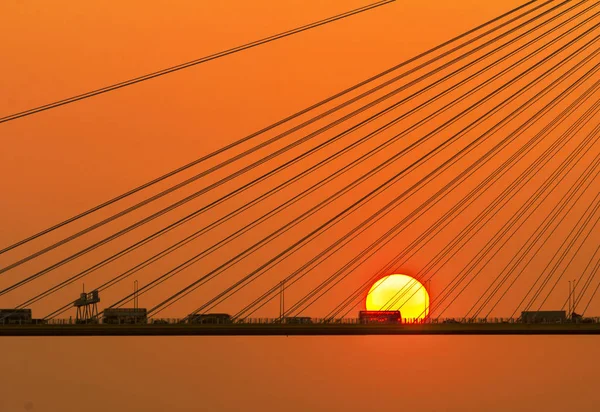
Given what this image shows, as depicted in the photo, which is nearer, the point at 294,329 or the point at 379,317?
the point at 294,329

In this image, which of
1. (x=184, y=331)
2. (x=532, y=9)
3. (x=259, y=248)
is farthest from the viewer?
(x=259, y=248)

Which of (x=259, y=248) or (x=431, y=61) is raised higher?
(x=431, y=61)

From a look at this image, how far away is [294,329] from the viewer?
9.55 metres

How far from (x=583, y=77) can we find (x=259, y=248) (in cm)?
349

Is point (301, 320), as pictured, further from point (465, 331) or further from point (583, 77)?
Result: point (583, 77)

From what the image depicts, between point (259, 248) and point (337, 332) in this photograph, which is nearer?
point (337, 332)

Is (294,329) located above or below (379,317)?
below

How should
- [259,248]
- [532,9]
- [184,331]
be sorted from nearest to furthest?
[184,331] → [532,9] → [259,248]

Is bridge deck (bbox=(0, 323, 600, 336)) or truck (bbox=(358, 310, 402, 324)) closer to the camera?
bridge deck (bbox=(0, 323, 600, 336))

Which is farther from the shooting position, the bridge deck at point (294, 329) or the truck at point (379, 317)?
the truck at point (379, 317)

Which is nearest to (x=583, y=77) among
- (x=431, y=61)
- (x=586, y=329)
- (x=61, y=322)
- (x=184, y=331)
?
(x=431, y=61)

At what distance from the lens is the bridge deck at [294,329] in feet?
30.4

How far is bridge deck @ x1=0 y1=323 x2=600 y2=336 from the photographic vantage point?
9258mm

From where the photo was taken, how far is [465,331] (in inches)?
381
